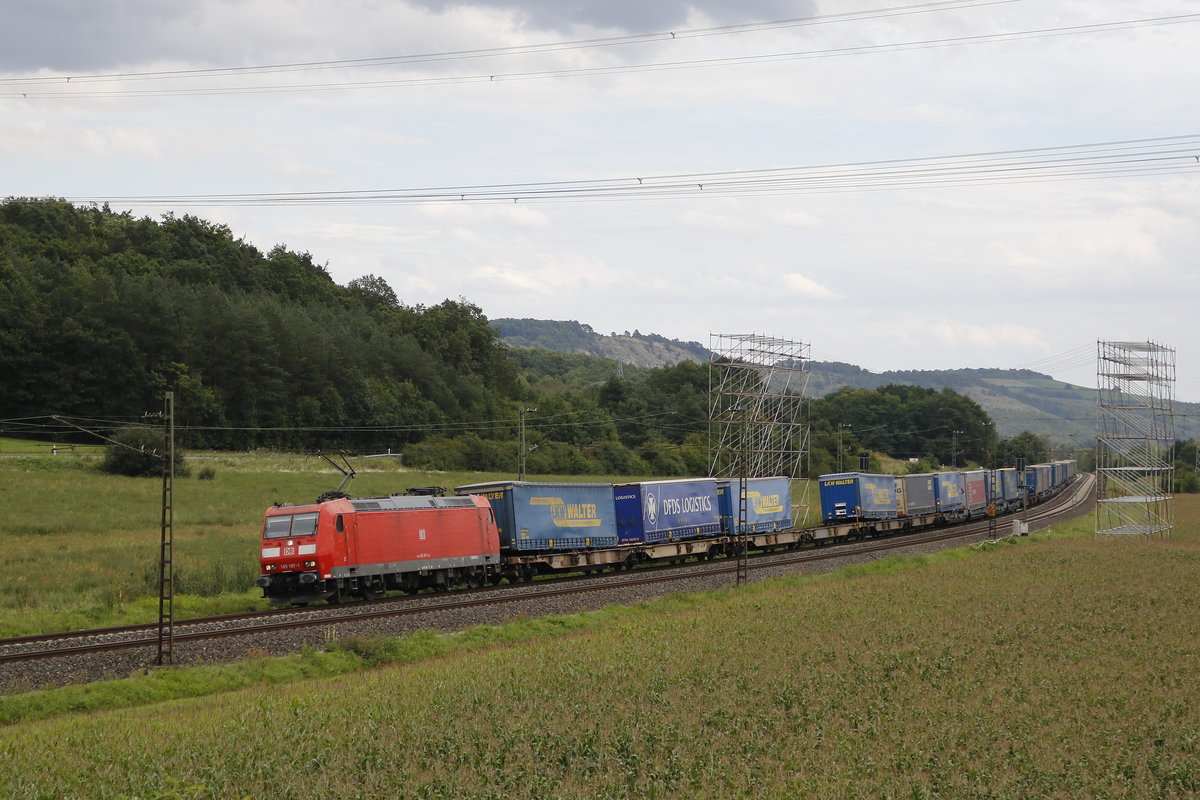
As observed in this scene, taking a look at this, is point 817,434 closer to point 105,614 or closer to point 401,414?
point 401,414

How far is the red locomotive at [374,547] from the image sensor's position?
32.7 metres

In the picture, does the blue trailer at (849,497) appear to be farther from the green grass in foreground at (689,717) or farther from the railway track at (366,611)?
the green grass in foreground at (689,717)

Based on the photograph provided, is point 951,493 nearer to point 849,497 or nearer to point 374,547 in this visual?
point 849,497

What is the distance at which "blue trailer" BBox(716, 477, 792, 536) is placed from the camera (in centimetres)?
5325

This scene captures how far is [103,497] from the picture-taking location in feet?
194

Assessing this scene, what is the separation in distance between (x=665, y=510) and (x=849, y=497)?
19.9 m

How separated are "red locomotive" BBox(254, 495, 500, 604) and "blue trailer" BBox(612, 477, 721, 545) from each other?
26.8ft

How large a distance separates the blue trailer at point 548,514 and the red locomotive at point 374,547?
44.0 inches

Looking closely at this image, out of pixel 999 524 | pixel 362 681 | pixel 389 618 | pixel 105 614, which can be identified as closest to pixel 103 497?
pixel 105 614

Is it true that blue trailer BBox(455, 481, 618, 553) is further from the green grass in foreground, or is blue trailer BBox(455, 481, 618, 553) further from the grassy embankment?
the green grass in foreground

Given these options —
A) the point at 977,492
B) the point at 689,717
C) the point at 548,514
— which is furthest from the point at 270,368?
the point at 689,717

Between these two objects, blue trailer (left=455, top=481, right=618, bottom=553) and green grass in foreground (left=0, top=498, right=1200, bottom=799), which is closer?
green grass in foreground (left=0, top=498, right=1200, bottom=799)

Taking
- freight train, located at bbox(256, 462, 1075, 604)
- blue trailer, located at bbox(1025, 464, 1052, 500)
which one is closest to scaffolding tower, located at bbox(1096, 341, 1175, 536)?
freight train, located at bbox(256, 462, 1075, 604)

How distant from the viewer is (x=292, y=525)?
32.7 m
